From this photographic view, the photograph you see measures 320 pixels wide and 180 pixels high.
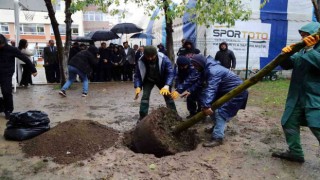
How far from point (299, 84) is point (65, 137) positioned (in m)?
3.51

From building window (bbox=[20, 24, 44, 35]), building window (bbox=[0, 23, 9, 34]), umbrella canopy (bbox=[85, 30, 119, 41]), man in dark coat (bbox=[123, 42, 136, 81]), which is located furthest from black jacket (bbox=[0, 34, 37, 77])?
building window (bbox=[20, 24, 44, 35])

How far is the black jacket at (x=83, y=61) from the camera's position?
9117 mm

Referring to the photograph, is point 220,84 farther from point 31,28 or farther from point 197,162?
point 31,28

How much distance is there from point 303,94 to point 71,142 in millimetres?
3388

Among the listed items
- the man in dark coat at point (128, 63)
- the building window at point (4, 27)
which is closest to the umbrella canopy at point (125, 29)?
the man in dark coat at point (128, 63)

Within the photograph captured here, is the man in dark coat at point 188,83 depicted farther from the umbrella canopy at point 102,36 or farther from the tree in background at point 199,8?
the umbrella canopy at point 102,36

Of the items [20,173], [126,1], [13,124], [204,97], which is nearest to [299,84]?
[204,97]

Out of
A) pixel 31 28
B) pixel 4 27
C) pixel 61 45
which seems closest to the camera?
pixel 61 45

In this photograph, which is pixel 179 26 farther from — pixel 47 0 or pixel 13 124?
pixel 13 124

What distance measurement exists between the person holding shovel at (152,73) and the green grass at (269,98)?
2802 mm

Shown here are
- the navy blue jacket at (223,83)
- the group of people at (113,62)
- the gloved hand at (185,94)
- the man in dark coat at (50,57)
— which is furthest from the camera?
the group of people at (113,62)

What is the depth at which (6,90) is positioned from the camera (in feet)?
21.5

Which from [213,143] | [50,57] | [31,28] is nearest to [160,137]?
[213,143]

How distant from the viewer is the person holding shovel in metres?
5.71
